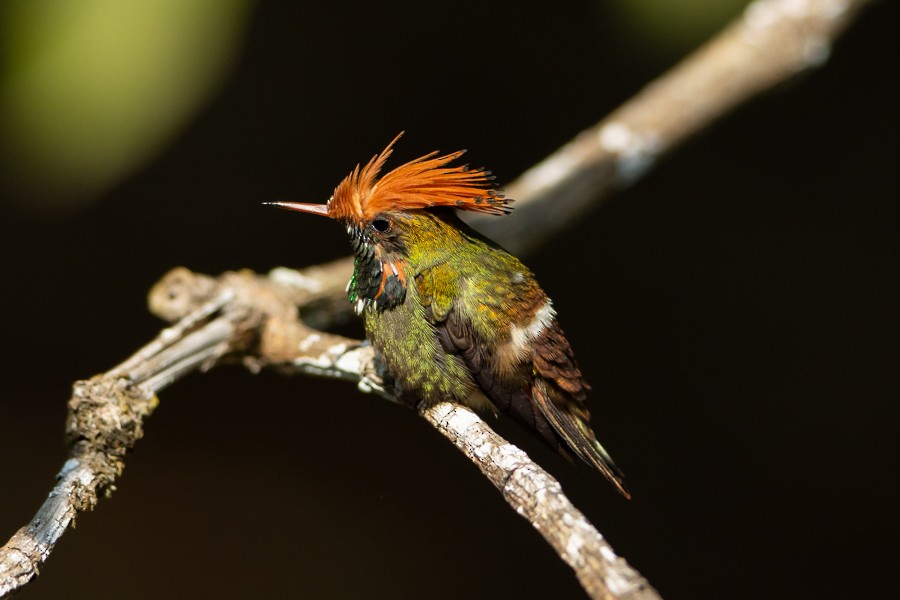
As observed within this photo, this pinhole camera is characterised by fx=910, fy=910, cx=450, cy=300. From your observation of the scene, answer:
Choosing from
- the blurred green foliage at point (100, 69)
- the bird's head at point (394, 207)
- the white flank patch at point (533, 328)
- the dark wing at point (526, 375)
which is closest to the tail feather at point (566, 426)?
the dark wing at point (526, 375)

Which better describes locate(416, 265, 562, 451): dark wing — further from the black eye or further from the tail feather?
the black eye

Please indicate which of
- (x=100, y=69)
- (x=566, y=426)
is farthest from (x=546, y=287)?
(x=100, y=69)

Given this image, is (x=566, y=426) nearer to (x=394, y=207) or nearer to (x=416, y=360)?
(x=416, y=360)

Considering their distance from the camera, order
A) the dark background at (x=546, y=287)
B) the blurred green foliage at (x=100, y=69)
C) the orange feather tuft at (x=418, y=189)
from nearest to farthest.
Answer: the blurred green foliage at (x=100, y=69), the orange feather tuft at (x=418, y=189), the dark background at (x=546, y=287)

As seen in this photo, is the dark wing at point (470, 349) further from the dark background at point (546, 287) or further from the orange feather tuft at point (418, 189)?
the dark background at point (546, 287)

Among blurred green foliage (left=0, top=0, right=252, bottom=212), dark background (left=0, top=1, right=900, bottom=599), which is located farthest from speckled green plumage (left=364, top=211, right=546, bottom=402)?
dark background (left=0, top=1, right=900, bottom=599)

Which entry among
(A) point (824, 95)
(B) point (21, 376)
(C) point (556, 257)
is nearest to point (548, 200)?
(C) point (556, 257)
